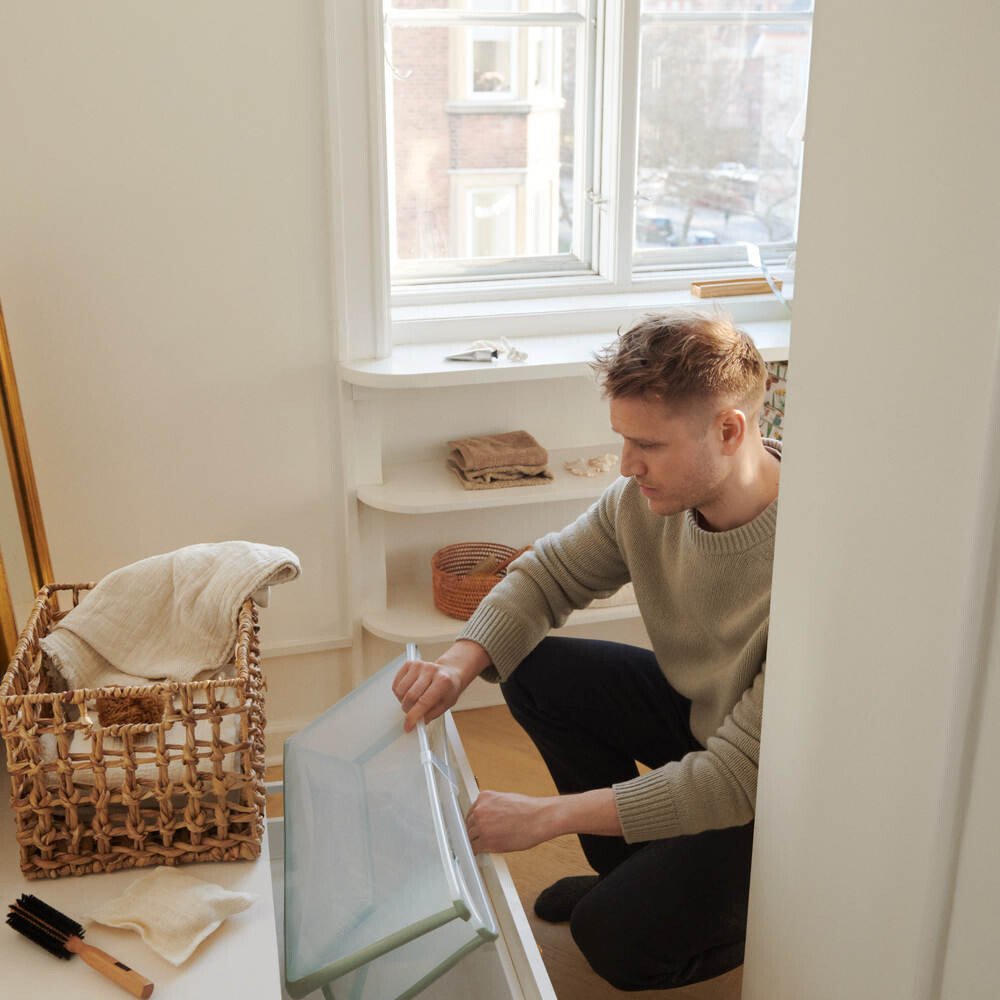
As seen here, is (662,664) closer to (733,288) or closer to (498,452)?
(498,452)

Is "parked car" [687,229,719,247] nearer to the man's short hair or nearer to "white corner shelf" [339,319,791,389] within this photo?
"white corner shelf" [339,319,791,389]

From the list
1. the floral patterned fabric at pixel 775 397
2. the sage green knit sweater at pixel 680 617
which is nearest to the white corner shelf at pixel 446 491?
the floral patterned fabric at pixel 775 397

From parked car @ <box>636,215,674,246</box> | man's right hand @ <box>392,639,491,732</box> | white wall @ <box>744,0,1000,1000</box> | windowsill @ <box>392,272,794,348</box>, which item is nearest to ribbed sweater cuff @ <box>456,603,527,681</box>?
man's right hand @ <box>392,639,491,732</box>

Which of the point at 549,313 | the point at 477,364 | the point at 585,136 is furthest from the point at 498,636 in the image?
the point at 585,136

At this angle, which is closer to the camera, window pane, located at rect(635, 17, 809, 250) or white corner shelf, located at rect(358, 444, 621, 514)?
white corner shelf, located at rect(358, 444, 621, 514)

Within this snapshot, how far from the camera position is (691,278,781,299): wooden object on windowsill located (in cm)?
265

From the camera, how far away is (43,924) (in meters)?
1.14

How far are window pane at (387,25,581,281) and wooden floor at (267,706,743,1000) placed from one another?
1.10 meters

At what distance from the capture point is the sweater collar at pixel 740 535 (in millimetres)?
1511

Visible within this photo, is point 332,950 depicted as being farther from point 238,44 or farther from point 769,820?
point 238,44

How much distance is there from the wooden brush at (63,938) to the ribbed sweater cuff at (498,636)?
719 mm

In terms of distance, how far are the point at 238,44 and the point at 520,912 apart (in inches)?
63.4

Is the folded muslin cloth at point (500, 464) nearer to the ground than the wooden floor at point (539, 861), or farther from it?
farther from it

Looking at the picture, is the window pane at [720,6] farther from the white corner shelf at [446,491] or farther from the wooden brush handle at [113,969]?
the wooden brush handle at [113,969]
